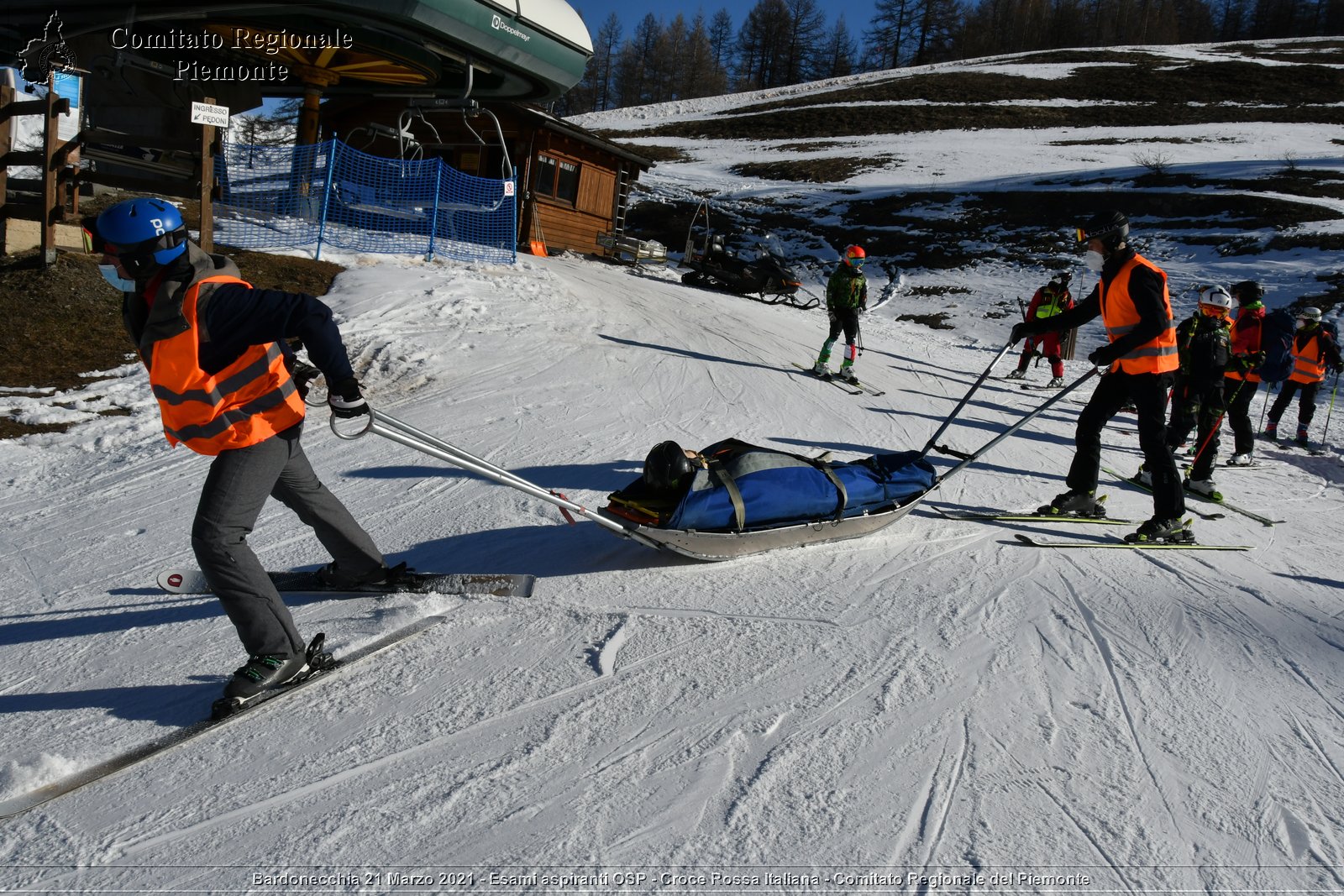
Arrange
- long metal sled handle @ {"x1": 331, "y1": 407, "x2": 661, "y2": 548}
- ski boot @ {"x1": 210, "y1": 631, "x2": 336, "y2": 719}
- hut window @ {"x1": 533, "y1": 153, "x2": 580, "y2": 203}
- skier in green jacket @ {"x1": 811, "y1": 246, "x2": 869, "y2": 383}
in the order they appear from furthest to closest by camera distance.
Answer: hut window @ {"x1": 533, "y1": 153, "x2": 580, "y2": 203}, skier in green jacket @ {"x1": 811, "y1": 246, "x2": 869, "y2": 383}, long metal sled handle @ {"x1": 331, "y1": 407, "x2": 661, "y2": 548}, ski boot @ {"x1": 210, "y1": 631, "x2": 336, "y2": 719}

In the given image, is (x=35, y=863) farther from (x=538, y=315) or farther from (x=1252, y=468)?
(x=1252, y=468)

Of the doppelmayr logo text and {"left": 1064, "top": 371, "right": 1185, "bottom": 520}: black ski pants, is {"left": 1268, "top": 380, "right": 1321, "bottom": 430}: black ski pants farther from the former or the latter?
the doppelmayr logo text

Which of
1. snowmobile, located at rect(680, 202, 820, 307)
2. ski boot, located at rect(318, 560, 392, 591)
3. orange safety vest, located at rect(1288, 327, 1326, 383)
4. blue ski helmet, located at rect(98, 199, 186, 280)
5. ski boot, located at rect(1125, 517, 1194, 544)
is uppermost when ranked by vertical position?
snowmobile, located at rect(680, 202, 820, 307)

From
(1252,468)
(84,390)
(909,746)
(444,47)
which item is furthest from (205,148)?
(1252,468)

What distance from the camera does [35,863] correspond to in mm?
2088

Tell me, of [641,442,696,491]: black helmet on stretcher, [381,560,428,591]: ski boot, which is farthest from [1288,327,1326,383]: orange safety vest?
[381,560,428,591]: ski boot

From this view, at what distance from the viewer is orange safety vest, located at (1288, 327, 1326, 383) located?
933cm

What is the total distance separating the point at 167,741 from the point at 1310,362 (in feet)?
37.0

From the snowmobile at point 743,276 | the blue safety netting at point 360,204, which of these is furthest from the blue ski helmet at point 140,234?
the snowmobile at point 743,276

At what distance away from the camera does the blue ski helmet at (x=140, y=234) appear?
8.21 ft

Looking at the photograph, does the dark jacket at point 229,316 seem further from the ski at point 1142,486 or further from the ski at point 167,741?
the ski at point 1142,486

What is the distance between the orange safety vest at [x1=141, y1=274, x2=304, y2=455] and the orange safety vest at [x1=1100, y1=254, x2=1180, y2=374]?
4.33m

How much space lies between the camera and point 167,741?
2604 millimetres

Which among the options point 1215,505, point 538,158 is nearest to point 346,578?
point 1215,505
